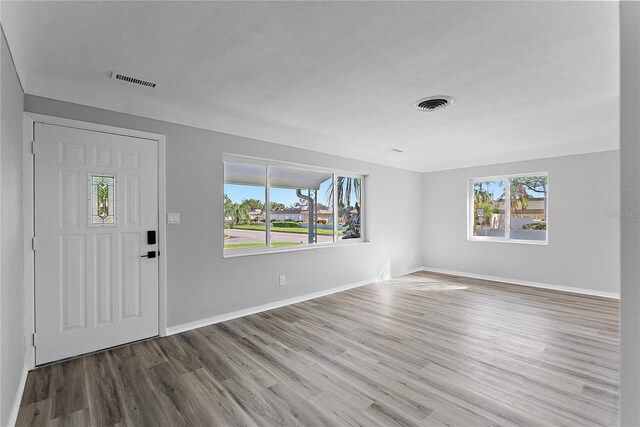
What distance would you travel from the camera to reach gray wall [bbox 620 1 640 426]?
1.10 metres

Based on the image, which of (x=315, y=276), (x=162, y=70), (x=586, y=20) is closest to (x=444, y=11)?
(x=586, y=20)

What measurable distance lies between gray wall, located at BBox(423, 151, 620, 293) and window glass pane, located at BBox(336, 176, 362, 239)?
7.54 feet

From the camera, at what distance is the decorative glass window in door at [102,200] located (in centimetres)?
290

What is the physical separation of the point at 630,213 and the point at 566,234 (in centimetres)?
501

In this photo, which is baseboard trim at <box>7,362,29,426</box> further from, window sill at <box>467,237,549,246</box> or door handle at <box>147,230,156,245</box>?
window sill at <box>467,237,549,246</box>

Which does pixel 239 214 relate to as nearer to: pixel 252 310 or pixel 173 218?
pixel 173 218

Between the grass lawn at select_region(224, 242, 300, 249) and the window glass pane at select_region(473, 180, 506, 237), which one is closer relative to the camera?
the grass lawn at select_region(224, 242, 300, 249)

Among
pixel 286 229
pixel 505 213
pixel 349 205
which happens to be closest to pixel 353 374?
pixel 286 229

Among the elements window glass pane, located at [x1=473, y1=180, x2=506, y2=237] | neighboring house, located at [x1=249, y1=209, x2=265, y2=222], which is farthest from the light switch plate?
window glass pane, located at [x1=473, y1=180, x2=506, y2=237]

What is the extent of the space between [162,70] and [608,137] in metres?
6.02

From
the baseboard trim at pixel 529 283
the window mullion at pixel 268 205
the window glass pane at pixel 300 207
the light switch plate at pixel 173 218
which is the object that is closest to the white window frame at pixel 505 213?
the baseboard trim at pixel 529 283

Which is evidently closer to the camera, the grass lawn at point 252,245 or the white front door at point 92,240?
the white front door at point 92,240

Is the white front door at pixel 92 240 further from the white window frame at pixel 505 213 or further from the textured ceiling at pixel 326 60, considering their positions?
the white window frame at pixel 505 213

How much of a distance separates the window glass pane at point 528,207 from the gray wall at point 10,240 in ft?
22.6
